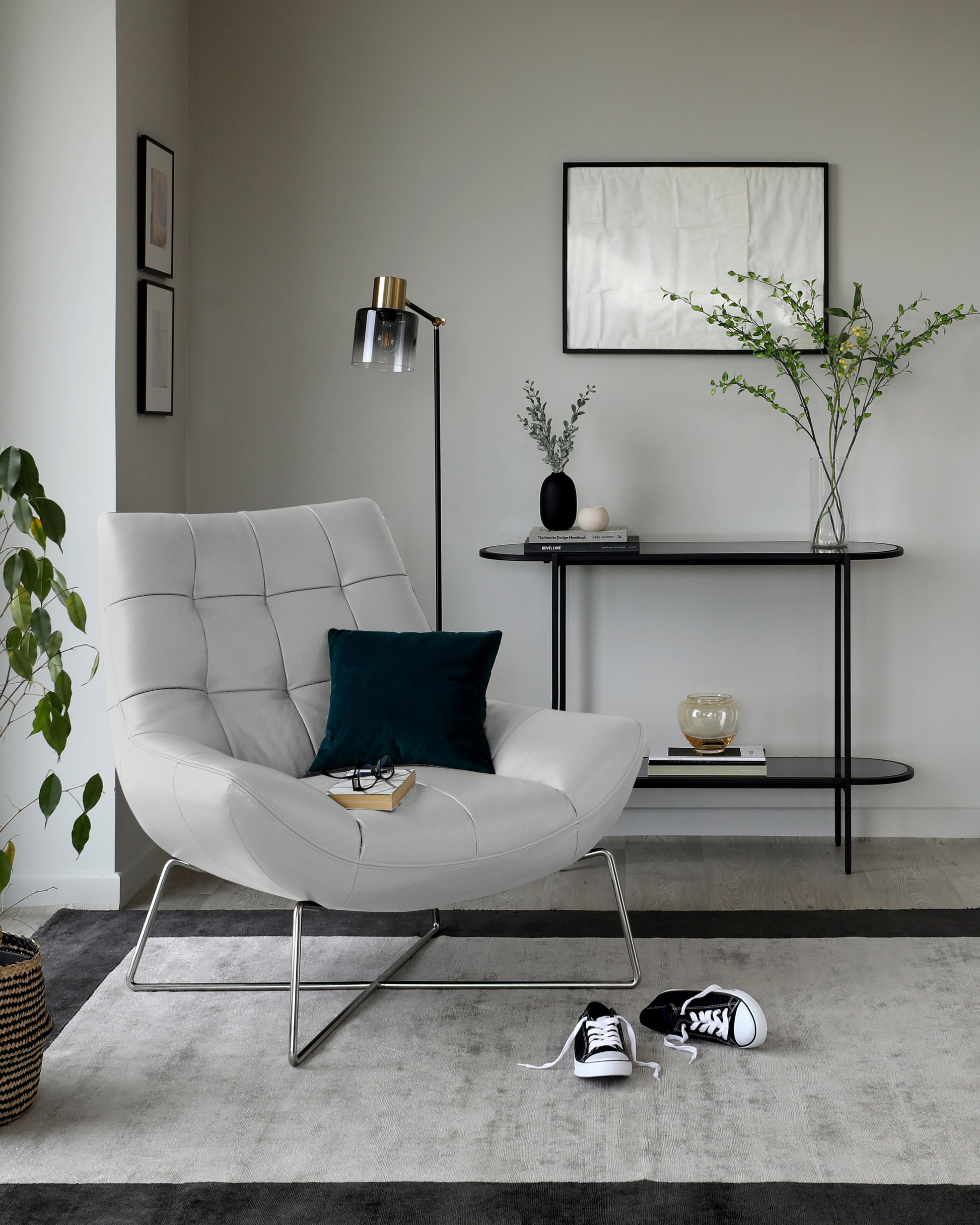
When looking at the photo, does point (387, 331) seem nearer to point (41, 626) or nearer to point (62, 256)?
point (62, 256)

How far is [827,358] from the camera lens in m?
3.35

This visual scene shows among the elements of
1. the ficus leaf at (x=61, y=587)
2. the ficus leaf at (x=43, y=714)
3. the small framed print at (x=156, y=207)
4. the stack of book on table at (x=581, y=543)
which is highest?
the small framed print at (x=156, y=207)

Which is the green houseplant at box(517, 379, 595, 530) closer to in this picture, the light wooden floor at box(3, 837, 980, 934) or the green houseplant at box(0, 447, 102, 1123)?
the light wooden floor at box(3, 837, 980, 934)

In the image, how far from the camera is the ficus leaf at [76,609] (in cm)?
191

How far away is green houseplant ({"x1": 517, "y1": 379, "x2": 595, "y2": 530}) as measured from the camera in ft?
10.5

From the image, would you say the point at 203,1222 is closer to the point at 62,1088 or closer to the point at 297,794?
the point at 62,1088

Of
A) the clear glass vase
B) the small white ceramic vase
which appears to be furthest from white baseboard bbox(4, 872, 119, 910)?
the clear glass vase

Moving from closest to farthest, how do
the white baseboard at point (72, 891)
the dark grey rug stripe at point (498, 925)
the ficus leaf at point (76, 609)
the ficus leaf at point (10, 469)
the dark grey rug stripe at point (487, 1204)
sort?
1. the dark grey rug stripe at point (487, 1204)
2. the ficus leaf at point (10, 469)
3. the ficus leaf at point (76, 609)
4. the dark grey rug stripe at point (498, 925)
5. the white baseboard at point (72, 891)

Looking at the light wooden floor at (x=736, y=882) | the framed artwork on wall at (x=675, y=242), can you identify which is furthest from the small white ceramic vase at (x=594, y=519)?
the light wooden floor at (x=736, y=882)

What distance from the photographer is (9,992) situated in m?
1.78

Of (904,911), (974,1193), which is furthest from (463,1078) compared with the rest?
(904,911)

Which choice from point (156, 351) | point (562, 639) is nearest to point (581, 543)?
point (562, 639)

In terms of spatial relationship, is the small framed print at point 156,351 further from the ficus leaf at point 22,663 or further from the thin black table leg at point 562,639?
the ficus leaf at point 22,663

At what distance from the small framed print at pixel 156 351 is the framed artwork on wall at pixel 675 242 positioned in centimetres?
109
